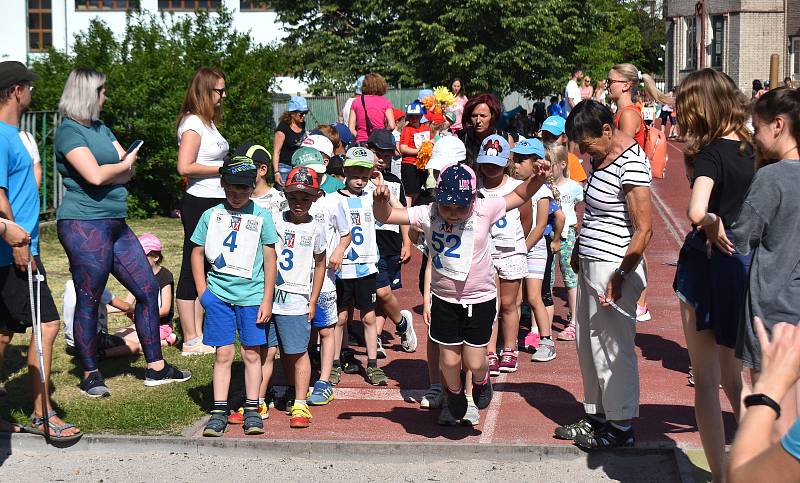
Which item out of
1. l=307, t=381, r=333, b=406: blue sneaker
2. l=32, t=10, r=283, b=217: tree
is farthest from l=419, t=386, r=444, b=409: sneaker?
l=32, t=10, r=283, b=217: tree

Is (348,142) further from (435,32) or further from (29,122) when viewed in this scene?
(435,32)

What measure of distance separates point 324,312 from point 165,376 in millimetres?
1389

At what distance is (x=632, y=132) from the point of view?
372 inches

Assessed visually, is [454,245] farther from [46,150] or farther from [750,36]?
[750,36]

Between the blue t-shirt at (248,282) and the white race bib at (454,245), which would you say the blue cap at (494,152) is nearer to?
the white race bib at (454,245)

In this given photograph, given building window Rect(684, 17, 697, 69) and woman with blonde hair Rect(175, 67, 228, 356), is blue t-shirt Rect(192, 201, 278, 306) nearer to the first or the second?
woman with blonde hair Rect(175, 67, 228, 356)

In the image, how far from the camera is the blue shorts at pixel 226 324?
22.8ft

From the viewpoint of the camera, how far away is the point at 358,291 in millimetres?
8406

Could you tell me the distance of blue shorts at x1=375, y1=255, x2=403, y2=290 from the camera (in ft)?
29.3

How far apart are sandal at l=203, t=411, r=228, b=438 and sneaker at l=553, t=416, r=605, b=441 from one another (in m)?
2.09

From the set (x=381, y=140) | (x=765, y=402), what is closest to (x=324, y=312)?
(x=381, y=140)

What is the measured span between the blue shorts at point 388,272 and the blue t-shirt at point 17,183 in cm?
295

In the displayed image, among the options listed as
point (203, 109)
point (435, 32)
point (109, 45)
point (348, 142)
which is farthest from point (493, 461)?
point (435, 32)

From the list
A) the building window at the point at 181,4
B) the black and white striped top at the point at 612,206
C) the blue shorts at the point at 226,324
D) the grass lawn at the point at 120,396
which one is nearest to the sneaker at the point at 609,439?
the black and white striped top at the point at 612,206
